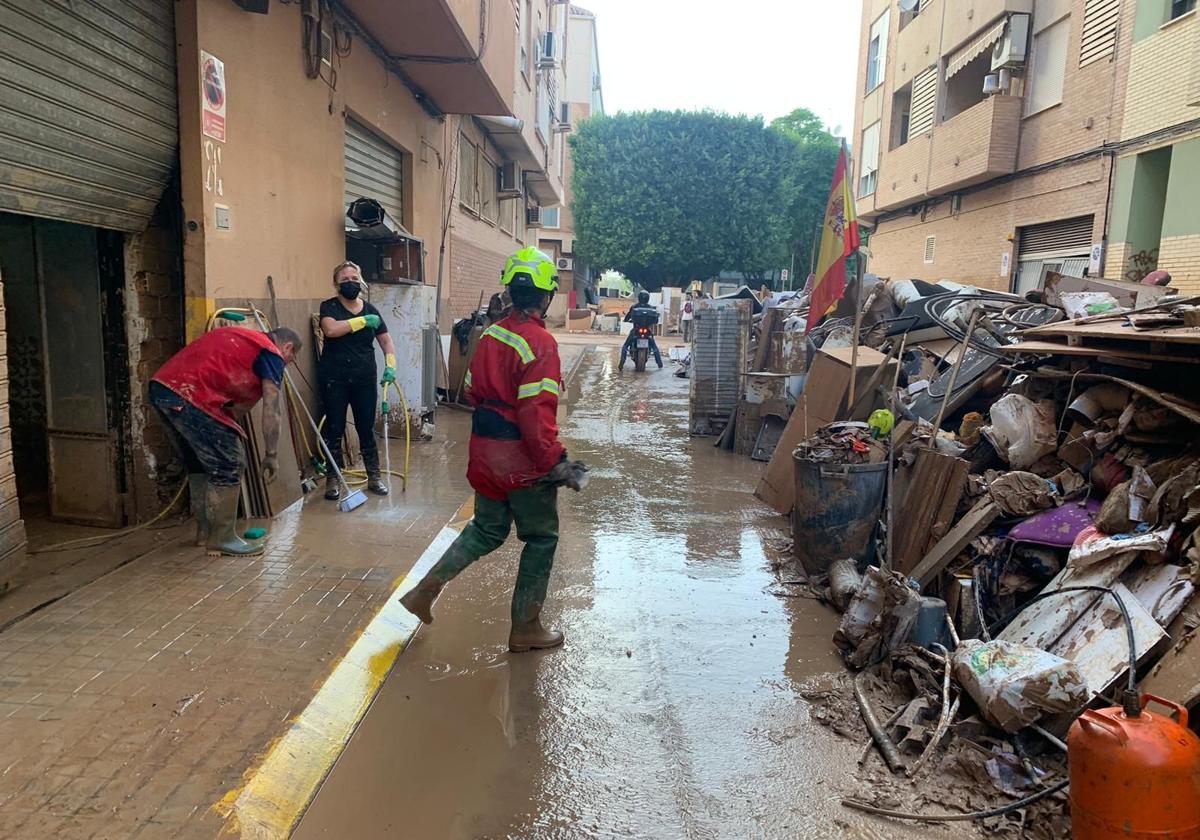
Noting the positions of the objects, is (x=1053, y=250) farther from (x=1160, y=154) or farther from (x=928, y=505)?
(x=928, y=505)

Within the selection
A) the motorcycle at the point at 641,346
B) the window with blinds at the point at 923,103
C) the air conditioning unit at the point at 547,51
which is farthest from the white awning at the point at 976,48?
the air conditioning unit at the point at 547,51

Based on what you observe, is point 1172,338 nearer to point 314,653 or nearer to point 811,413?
point 811,413

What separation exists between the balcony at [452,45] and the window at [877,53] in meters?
17.7

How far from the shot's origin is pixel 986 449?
17.5 feet

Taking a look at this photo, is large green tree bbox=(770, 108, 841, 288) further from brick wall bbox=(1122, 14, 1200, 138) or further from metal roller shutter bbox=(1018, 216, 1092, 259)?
brick wall bbox=(1122, 14, 1200, 138)

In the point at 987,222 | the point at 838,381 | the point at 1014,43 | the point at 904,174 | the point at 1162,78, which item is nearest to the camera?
the point at 838,381

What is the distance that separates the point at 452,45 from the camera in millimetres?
8508

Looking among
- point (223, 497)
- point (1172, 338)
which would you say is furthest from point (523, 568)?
point (1172, 338)

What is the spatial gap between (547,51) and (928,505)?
18.7 meters

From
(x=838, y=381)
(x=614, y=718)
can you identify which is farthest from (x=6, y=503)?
(x=838, y=381)

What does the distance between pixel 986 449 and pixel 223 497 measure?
15.9ft

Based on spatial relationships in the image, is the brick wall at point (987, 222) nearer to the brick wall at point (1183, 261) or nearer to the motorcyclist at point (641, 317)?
the brick wall at point (1183, 261)

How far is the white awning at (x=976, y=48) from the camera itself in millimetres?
16688

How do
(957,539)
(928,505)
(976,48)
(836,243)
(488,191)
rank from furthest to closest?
1. (976,48)
2. (488,191)
3. (836,243)
4. (928,505)
5. (957,539)
